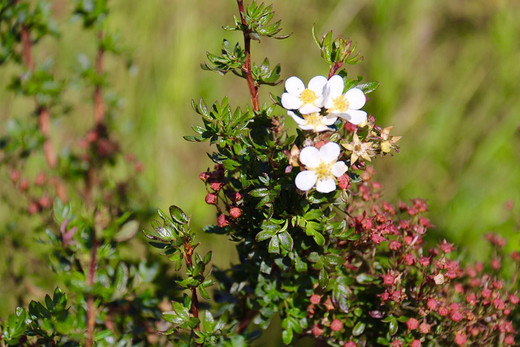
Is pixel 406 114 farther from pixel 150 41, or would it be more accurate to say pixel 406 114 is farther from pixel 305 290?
pixel 305 290

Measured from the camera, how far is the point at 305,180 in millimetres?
1035

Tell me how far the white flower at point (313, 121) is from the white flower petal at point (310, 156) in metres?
0.04

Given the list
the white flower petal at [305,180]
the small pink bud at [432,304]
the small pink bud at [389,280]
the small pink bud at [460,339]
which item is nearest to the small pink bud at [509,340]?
the small pink bud at [460,339]

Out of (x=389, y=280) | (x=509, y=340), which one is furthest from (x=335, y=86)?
(x=509, y=340)

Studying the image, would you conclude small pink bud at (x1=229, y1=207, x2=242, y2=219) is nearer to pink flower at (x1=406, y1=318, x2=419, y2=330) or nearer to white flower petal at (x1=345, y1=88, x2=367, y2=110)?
white flower petal at (x1=345, y1=88, x2=367, y2=110)

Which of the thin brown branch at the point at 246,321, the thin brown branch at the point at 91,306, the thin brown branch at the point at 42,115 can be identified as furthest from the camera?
the thin brown branch at the point at 42,115

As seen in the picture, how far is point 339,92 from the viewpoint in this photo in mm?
1152

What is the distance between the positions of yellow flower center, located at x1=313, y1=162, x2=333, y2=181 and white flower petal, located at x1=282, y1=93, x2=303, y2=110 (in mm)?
150

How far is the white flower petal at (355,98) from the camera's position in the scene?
1.14 metres

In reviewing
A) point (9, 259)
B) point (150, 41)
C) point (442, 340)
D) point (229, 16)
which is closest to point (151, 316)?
point (9, 259)

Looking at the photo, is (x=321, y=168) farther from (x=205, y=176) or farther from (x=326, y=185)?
(x=205, y=176)

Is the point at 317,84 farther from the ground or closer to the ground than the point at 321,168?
farther from the ground

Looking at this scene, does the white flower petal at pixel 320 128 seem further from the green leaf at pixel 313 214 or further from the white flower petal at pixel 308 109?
the green leaf at pixel 313 214

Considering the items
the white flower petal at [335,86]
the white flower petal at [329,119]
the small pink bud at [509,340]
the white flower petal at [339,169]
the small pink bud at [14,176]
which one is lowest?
the small pink bud at [509,340]
